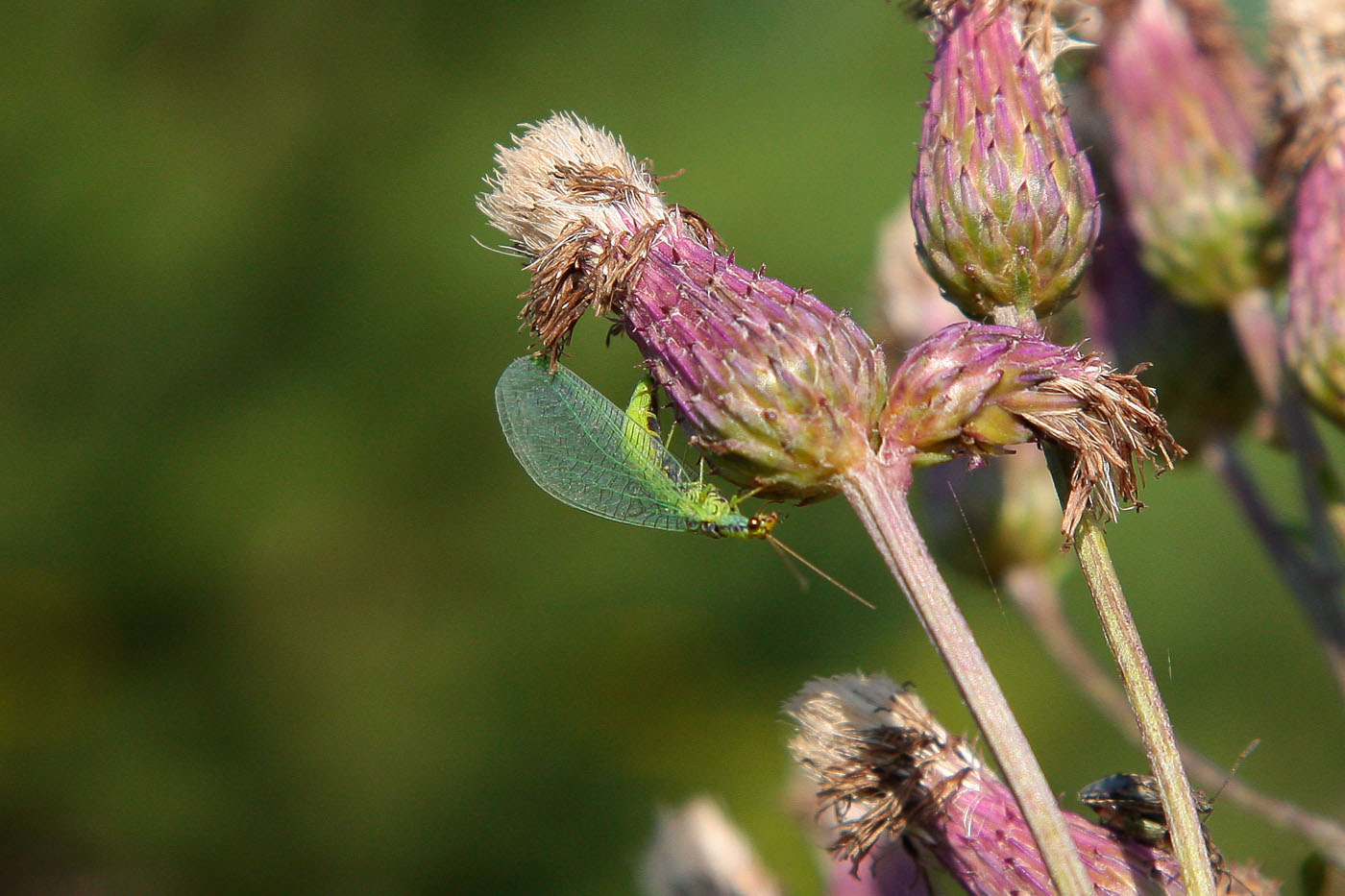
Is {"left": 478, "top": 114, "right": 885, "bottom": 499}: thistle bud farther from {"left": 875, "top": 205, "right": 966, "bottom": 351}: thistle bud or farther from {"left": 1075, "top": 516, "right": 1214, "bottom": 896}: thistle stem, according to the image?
{"left": 875, "top": 205, "right": 966, "bottom": 351}: thistle bud

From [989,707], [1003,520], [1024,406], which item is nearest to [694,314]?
[1024,406]

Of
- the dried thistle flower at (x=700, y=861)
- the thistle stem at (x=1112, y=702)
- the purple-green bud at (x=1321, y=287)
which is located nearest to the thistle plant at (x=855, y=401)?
the thistle stem at (x=1112, y=702)

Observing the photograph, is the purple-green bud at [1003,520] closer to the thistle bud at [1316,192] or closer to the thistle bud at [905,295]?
the thistle bud at [905,295]

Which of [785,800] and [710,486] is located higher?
[710,486]

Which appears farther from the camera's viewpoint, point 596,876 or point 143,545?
point 143,545

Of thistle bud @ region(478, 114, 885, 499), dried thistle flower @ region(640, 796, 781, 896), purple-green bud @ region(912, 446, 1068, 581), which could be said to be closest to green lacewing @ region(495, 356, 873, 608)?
thistle bud @ region(478, 114, 885, 499)

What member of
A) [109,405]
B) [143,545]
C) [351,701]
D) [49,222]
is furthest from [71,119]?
[351,701]

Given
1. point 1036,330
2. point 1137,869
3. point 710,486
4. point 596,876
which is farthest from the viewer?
point 596,876

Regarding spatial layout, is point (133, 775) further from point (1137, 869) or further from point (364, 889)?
point (1137, 869)
